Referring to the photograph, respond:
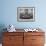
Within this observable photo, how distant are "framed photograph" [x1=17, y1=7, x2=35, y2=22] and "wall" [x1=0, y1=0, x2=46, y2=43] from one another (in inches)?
4.1

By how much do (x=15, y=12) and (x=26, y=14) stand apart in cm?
38

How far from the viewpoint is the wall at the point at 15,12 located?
14.7ft

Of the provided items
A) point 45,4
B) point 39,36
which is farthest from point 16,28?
point 45,4

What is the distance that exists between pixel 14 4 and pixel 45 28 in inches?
52.5

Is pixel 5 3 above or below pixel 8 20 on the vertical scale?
above

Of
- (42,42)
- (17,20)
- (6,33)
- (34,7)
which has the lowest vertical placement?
(42,42)

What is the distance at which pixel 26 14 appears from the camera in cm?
454

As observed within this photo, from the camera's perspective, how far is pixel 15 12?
4504mm

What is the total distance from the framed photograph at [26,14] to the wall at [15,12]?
10 cm

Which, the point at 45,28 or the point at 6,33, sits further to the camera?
the point at 45,28

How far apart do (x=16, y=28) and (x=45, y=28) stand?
992 mm

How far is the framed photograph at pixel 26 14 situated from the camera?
177 inches

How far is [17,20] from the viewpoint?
4.52 metres

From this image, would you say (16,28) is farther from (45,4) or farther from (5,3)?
(45,4)
